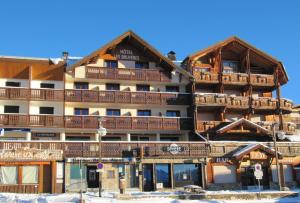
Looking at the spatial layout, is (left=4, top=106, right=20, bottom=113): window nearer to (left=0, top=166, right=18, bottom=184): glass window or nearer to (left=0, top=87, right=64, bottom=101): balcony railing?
(left=0, top=87, right=64, bottom=101): balcony railing

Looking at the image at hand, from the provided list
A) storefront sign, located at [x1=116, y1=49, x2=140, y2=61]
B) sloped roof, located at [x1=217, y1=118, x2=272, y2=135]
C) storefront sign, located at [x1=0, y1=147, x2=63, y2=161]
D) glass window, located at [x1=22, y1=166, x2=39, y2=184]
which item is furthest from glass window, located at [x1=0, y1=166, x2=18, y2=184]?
sloped roof, located at [x1=217, y1=118, x2=272, y2=135]

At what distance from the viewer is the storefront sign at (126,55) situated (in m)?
40.9

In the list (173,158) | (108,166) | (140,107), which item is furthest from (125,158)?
(140,107)

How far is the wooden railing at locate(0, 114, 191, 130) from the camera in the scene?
→ 3616 centimetres

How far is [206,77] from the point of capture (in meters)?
41.2

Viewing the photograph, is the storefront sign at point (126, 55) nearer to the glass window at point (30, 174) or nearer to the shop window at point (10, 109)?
the shop window at point (10, 109)

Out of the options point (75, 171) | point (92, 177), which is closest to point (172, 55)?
point (92, 177)

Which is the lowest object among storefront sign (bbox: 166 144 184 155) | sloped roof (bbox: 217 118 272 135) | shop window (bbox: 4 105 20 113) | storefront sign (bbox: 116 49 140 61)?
storefront sign (bbox: 166 144 184 155)

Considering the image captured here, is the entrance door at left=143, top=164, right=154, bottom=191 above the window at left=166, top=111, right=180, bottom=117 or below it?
below

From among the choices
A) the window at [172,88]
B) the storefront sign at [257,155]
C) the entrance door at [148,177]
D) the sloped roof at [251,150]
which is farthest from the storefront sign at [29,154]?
the storefront sign at [257,155]

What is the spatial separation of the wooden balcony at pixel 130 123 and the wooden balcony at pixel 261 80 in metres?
8.12

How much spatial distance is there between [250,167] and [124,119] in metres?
11.5

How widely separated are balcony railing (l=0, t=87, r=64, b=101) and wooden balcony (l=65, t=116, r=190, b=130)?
2.13 metres

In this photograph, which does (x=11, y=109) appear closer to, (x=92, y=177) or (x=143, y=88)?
(x=92, y=177)
